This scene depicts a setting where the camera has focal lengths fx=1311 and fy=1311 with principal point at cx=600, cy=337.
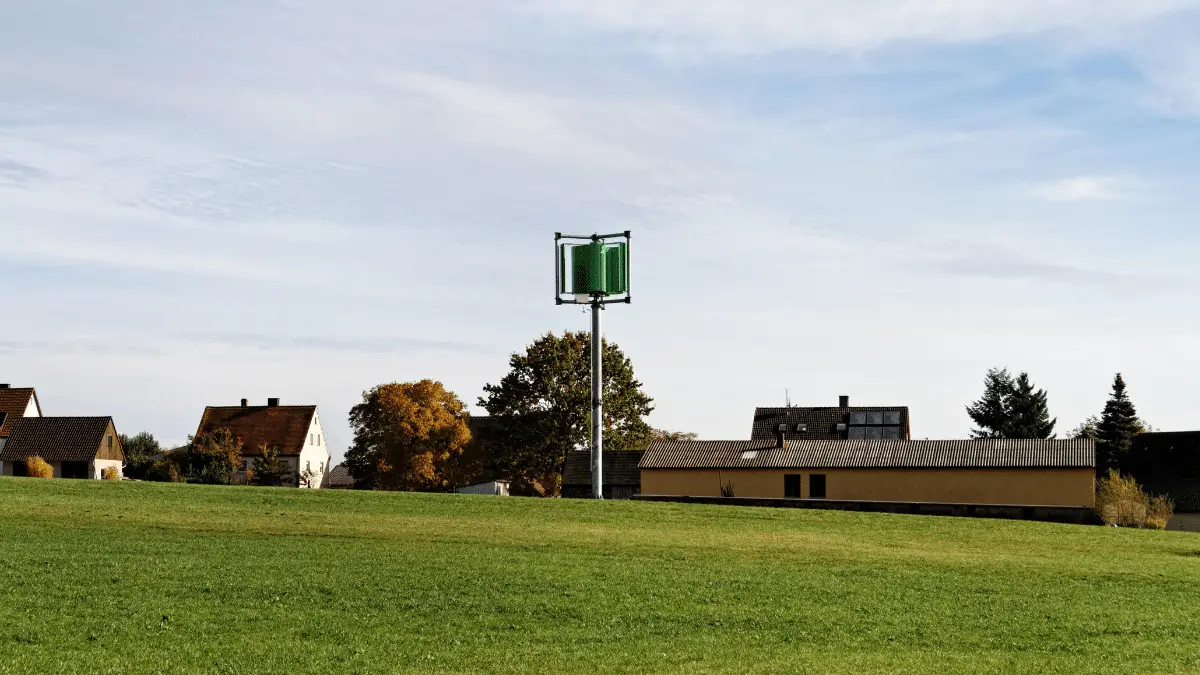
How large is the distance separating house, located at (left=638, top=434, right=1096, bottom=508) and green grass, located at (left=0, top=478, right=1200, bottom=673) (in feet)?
66.7

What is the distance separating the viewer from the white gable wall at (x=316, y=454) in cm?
10512

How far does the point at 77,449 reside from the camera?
9762 centimetres

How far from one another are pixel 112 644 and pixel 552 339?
72.7 metres

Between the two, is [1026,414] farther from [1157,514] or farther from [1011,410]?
[1157,514]

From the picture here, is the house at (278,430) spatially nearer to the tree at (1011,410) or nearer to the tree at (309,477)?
the tree at (309,477)

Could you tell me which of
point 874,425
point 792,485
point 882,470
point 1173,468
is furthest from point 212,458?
point 1173,468

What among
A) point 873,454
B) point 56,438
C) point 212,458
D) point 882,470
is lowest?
point 882,470

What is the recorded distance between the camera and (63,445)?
97875 millimetres

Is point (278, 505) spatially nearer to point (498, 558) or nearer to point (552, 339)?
point (498, 558)

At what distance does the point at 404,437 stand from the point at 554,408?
11.7 m

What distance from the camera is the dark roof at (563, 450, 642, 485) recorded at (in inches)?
3000

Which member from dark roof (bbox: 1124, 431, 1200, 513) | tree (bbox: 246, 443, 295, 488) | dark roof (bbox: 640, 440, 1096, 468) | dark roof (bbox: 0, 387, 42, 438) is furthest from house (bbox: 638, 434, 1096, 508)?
dark roof (bbox: 0, 387, 42, 438)

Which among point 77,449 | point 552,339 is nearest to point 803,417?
point 552,339

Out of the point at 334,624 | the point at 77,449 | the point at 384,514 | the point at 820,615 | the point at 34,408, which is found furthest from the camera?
the point at 34,408
